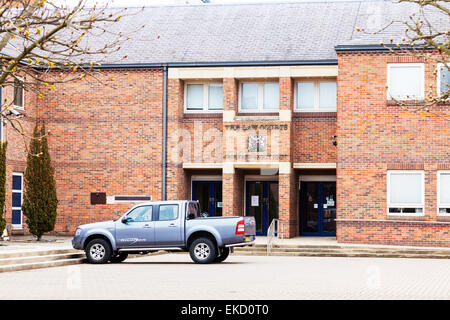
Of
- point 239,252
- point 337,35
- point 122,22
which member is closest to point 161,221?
point 239,252

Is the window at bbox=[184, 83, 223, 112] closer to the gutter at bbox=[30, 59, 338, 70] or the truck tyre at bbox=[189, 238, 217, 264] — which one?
the gutter at bbox=[30, 59, 338, 70]

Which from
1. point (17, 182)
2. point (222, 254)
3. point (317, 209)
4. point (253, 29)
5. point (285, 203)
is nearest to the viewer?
point (222, 254)

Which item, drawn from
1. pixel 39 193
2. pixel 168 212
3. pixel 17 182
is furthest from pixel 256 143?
pixel 168 212

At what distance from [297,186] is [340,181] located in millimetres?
4601

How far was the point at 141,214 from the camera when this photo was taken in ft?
69.7

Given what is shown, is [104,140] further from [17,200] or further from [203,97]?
[203,97]

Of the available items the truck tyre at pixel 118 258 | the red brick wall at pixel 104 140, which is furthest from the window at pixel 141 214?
the red brick wall at pixel 104 140

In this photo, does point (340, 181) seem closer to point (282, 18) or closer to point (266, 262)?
point (266, 262)

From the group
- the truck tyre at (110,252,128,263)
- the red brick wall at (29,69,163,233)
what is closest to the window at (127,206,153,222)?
the truck tyre at (110,252,128,263)

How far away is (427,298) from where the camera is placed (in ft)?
40.9

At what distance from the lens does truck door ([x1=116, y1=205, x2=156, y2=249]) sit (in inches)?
825

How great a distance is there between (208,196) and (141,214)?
11.7 meters

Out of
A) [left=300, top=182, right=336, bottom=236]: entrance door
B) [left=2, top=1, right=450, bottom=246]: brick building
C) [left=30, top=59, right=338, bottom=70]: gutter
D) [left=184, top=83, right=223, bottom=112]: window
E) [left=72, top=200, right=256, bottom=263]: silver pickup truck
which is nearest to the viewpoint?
[left=72, top=200, right=256, bottom=263]: silver pickup truck

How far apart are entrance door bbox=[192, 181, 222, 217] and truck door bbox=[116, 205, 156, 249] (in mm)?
11633
